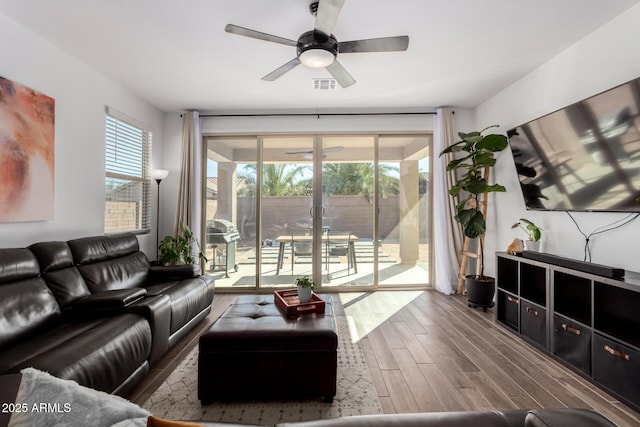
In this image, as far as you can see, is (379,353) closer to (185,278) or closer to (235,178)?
(185,278)

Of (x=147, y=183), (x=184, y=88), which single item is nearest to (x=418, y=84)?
(x=184, y=88)

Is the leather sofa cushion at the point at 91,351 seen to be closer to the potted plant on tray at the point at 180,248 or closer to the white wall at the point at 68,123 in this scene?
the white wall at the point at 68,123

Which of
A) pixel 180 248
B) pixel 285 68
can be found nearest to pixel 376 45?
pixel 285 68

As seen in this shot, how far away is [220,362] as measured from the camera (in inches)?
75.4

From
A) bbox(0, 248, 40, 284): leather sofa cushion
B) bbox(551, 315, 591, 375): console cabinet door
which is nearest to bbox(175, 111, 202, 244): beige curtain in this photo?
bbox(0, 248, 40, 284): leather sofa cushion

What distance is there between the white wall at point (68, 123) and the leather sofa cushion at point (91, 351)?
1157 mm

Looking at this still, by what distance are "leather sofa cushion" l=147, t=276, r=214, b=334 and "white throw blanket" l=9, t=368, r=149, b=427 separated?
2.06 meters

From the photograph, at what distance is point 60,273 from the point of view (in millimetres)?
2352

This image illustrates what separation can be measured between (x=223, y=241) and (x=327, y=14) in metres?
3.53

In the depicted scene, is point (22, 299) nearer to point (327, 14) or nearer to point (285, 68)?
point (285, 68)

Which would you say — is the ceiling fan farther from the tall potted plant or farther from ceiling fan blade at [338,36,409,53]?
the tall potted plant

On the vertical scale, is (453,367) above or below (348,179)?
below

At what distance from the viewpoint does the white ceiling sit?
2.28m

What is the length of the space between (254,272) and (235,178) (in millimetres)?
1437
